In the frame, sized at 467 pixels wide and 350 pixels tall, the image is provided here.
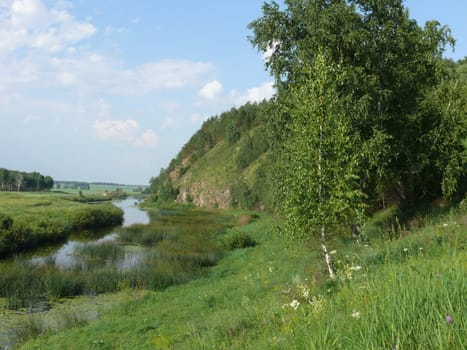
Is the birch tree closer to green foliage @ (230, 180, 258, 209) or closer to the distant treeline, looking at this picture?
green foliage @ (230, 180, 258, 209)

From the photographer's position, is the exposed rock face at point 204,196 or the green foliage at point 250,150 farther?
the green foliage at point 250,150

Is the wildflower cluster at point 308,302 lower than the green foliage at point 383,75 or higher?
lower

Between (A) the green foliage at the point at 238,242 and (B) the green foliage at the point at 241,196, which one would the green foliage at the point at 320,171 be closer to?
(A) the green foliage at the point at 238,242

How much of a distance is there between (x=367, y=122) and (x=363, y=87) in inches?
84.0

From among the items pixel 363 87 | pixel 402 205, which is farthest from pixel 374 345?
pixel 402 205

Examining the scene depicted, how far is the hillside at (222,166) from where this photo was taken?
304 feet

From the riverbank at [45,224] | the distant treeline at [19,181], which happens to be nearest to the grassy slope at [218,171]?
the riverbank at [45,224]

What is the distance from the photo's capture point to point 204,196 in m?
117

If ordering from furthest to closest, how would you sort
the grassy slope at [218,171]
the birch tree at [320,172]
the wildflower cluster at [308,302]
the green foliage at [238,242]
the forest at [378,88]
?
the grassy slope at [218,171], the green foliage at [238,242], the forest at [378,88], the birch tree at [320,172], the wildflower cluster at [308,302]

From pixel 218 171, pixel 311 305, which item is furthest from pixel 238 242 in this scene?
pixel 218 171

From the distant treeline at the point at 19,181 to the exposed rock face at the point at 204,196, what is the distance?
9559 cm

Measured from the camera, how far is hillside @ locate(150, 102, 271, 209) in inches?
3646

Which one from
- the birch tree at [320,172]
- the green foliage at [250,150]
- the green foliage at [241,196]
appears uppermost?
the green foliage at [250,150]

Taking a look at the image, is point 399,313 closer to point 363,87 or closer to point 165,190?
point 363,87
